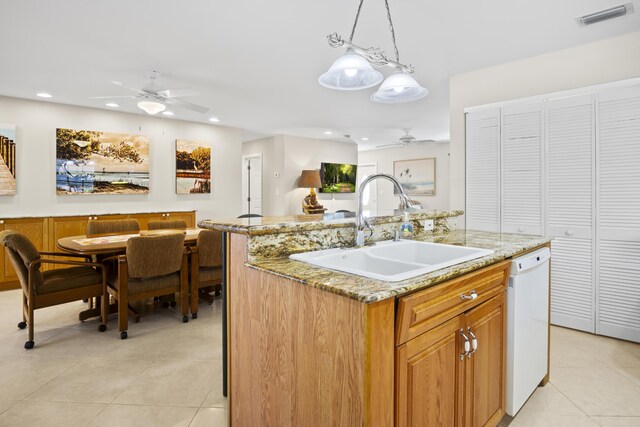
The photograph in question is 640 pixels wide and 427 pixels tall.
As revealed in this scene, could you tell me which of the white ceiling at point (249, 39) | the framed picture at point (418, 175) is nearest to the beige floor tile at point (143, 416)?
the white ceiling at point (249, 39)

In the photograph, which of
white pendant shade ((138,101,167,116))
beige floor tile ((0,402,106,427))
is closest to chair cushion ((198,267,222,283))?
beige floor tile ((0,402,106,427))

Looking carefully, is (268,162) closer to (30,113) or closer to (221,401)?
(30,113)

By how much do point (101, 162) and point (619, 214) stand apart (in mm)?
6142

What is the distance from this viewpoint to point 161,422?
184 centimetres

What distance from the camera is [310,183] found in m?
7.32

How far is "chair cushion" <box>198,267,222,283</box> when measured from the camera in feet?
11.4

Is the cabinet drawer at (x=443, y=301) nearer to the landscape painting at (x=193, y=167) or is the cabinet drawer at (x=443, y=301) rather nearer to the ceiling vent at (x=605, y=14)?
the ceiling vent at (x=605, y=14)

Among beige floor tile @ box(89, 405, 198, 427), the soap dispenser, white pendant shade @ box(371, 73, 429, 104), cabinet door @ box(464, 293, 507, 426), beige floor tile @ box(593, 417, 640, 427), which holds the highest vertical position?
white pendant shade @ box(371, 73, 429, 104)

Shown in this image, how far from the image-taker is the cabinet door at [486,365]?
144 centimetres

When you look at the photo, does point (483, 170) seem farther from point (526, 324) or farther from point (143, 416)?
point (143, 416)

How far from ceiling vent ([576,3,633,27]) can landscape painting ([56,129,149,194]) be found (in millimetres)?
5563

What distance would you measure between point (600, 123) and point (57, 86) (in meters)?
5.61

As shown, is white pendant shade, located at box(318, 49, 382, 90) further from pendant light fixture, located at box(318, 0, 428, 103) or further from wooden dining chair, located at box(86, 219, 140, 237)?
wooden dining chair, located at box(86, 219, 140, 237)

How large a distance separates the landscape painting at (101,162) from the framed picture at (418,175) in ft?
20.4
